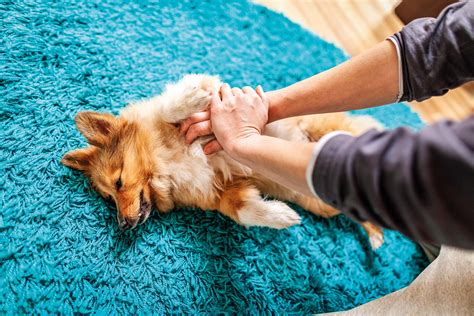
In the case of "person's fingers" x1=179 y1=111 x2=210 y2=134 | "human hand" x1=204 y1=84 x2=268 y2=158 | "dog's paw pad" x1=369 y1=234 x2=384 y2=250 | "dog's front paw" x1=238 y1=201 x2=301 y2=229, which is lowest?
"dog's paw pad" x1=369 y1=234 x2=384 y2=250

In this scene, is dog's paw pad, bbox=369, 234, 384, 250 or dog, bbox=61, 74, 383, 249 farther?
dog's paw pad, bbox=369, 234, 384, 250

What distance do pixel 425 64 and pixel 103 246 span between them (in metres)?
1.92

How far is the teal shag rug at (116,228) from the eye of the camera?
5.94 feet

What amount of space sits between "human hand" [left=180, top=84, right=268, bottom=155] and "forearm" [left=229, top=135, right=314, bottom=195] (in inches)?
4.1

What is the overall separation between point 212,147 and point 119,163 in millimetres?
546

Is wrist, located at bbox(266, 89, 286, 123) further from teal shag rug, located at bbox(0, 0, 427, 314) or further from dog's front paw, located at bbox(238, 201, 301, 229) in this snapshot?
teal shag rug, located at bbox(0, 0, 427, 314)

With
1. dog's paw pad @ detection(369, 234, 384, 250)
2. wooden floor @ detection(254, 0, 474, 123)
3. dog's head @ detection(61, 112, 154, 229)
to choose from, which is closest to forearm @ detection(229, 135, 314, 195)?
dog's head @ detection(61, 112, 154, 229)

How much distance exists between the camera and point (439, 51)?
57.9 inches

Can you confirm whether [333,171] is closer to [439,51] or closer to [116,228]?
[439,51]

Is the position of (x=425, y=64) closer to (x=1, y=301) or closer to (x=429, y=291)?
(x=429, y=291)

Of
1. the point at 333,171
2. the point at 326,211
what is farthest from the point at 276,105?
the point at 333,171

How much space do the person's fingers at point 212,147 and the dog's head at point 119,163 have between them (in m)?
0.34

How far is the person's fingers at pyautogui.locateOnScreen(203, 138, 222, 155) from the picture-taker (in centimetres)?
189

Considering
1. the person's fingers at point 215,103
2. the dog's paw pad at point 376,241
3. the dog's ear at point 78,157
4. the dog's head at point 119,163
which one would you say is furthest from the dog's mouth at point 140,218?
the dog's paw pad at point 376,241
